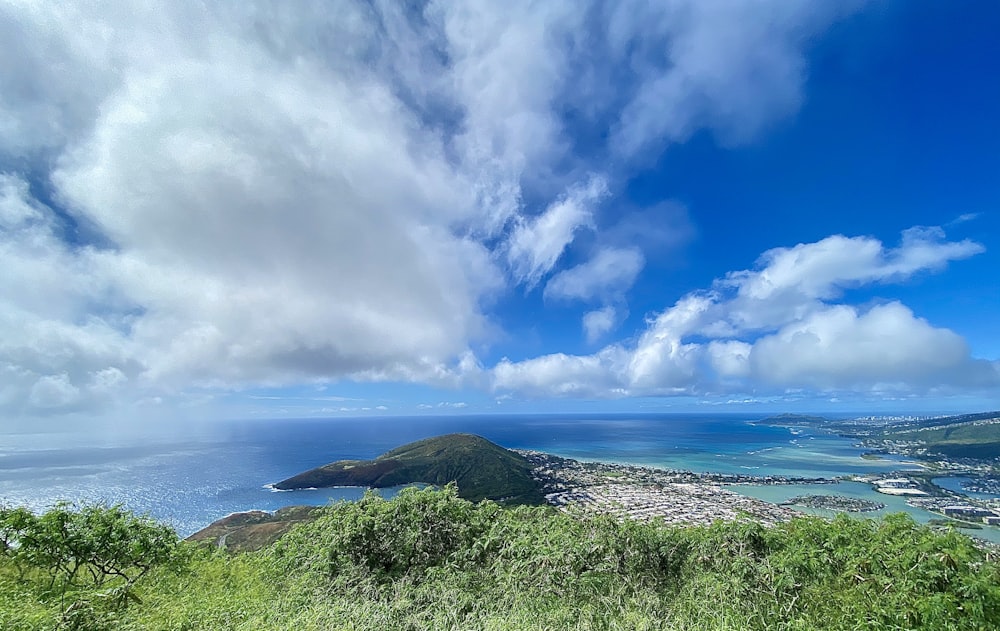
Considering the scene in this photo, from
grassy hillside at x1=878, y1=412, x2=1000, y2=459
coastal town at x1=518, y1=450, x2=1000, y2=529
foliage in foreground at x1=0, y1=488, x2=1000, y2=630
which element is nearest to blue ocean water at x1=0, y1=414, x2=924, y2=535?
coastal town at x1=518, y1=450, x2=1000, y2=529

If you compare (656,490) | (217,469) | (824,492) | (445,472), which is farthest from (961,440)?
(217,469)

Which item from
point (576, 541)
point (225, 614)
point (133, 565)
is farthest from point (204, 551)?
point (576, 541)

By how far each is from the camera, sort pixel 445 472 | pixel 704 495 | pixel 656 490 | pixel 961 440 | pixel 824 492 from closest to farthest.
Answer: pixel 704 495
pixel 656 490
pixel 824 492
pixel 445 472
pixel 961 440

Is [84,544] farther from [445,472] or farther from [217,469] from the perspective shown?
[217,469]

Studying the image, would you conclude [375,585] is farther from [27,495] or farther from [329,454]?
[329,454]

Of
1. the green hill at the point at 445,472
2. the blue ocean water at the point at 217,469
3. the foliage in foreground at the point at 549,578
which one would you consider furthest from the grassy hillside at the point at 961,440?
the foliage in foreground at the point at 549,578

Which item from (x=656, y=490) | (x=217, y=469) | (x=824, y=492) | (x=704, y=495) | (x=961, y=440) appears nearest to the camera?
(x=704, y=495)
